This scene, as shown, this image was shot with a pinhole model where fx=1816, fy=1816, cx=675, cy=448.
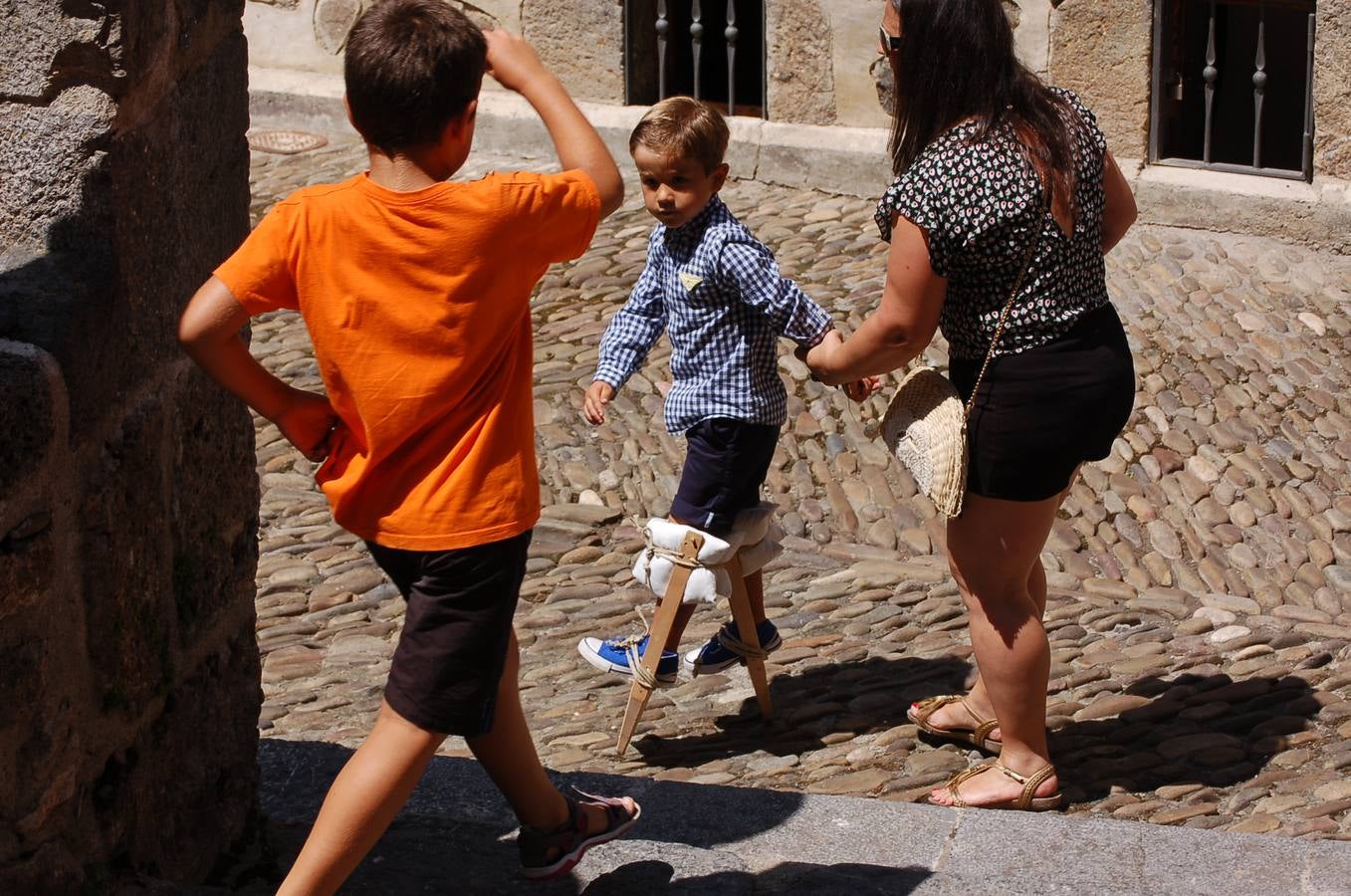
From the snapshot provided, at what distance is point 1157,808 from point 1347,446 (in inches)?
106

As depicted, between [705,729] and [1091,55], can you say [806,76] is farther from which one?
[705,729]

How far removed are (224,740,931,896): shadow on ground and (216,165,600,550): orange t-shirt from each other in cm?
66

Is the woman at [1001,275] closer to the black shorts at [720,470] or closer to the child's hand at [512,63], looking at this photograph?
the black shorts at [720,470]

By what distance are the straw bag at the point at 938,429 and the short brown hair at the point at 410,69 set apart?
1341mm

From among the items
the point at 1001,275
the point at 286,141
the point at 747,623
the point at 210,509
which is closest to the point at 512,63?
the point at 210,509

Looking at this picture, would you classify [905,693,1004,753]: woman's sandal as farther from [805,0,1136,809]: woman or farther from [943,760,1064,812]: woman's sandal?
[805,0,1136,809]: woman

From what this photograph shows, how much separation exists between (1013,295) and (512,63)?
1.20 m

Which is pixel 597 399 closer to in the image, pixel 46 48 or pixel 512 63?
pixel 512 63

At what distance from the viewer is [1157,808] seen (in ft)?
12.8

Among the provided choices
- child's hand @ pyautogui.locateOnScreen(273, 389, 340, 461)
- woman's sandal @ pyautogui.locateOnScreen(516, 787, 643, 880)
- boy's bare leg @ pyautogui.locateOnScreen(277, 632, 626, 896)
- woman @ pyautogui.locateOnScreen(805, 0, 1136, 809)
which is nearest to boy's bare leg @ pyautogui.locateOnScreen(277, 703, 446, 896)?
boy's bare leg @ pyautogui.locateOnScreen(277, 632, 626, 896)

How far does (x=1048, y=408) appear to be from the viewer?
3484mm

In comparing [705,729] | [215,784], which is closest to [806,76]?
[705,729]

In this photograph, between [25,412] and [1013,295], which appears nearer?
[25,412]

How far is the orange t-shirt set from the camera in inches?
97.9
